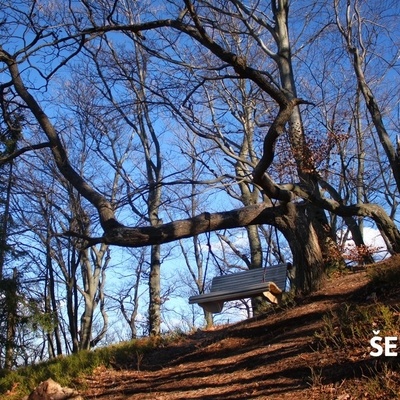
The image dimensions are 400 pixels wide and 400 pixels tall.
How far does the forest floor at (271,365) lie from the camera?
497cm

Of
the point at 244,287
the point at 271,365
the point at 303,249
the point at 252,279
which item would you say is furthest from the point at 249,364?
the point at 303,249

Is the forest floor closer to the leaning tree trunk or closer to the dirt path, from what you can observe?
the dirt path

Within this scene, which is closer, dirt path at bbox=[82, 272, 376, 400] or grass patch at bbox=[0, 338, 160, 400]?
dirt path at bbox=[82, 272, 376, 400]

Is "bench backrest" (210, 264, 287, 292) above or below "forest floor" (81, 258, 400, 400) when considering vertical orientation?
above

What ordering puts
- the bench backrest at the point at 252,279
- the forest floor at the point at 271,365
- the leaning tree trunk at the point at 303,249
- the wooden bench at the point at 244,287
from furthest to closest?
1. the leaning tree trunk at the point at 303,249
2. the bench backrest at the point at 252,279
3. the wooden bench at the point at 244,287
4. the forest floor at the point at 271,365

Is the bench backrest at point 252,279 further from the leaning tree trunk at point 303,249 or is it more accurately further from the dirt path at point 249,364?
the dirt path at point 249,364

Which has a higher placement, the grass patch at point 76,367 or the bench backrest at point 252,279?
the bench backrest at point 252,279

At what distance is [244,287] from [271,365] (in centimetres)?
220

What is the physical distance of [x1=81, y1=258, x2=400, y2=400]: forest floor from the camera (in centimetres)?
497

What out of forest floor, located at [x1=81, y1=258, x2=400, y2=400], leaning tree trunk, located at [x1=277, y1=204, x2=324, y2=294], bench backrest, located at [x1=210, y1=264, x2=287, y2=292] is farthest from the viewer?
leaning tree trunk, located at [x1=277, y1=204, x2=324, y2=294]

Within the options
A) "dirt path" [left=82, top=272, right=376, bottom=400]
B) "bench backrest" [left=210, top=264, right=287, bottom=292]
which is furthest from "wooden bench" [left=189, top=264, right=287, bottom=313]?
"dirt path" [left=82, top=272, right=376, bottom=400]

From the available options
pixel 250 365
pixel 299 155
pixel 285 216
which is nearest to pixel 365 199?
pixel 299 155

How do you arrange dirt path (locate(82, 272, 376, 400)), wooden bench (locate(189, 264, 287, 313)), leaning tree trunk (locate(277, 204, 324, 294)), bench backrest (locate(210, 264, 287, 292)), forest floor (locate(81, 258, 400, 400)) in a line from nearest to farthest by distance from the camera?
forest floor (locate(81, 258, 400, 400)), dirt path (locate(82, 272, 376, 400)), wooden bench (locate(189, 264, 287, 313)), bench backrest (locate(210, 264, 287, 292)), leaning tree trunk (locate(277, 204, 324, 294))

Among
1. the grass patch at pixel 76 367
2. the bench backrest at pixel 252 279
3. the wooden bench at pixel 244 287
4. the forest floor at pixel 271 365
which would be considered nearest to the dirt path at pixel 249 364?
the forest floor at pixel 271 365
